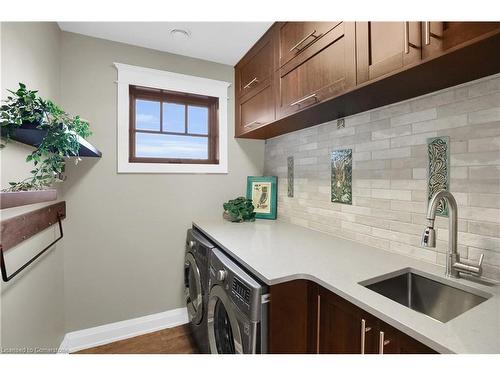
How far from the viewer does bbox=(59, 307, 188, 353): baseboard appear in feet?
6.00

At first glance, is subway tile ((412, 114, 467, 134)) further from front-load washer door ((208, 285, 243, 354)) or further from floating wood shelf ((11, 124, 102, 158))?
floating wood shelf ((11, 124, 102, 158))

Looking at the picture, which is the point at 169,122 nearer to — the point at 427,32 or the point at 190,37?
the point at 190,37

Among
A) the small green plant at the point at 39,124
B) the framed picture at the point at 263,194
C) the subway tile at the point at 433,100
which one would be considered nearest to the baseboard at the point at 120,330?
the framed picture at the point at 263,194

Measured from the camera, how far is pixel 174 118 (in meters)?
2.25

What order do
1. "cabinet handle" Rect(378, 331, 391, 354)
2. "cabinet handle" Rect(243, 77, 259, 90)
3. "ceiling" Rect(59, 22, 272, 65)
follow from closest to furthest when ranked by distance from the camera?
"cabinet handle" Rect(378, 331, 391, 354), "ceiling" Rect(59, 22, 272, 65), "cabinet handle" Rect(243, 77, 259, 90)

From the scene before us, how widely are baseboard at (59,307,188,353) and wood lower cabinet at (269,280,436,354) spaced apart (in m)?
1.47

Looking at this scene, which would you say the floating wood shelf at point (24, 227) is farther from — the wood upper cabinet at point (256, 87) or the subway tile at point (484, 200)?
the subway tile at point (484, 200)

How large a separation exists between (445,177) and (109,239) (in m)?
2.24

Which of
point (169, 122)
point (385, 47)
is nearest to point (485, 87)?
point (385, 47)

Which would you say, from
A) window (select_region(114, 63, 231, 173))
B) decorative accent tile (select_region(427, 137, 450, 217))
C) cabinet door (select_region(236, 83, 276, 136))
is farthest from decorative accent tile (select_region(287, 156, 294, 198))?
decorative accent tile (select_region(427, 137, 450, 217))

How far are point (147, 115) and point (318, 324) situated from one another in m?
2.05

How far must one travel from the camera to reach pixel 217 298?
52.5 inches

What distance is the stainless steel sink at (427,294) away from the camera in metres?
0.96
